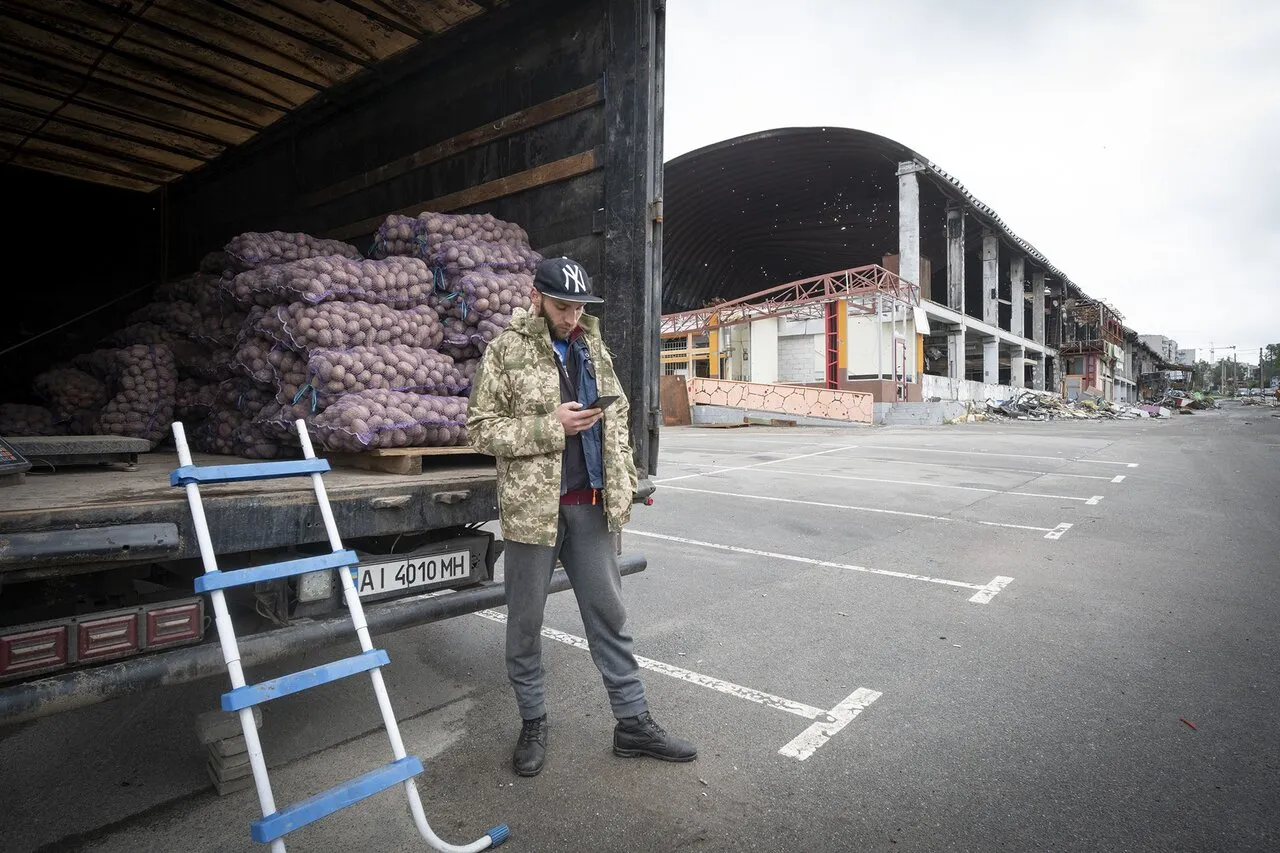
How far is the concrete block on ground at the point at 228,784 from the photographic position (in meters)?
2.55

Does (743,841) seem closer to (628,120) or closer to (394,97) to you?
(628,120)

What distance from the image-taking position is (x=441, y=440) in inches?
134

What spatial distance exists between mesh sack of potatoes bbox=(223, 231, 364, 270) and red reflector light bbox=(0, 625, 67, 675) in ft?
8.40

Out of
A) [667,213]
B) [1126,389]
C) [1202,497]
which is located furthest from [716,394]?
[1126,389]

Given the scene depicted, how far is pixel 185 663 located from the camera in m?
2.16

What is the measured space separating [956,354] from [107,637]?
36.9 metres

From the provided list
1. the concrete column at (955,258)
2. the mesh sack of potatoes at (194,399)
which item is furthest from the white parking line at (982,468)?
the concrete column at (955,258)

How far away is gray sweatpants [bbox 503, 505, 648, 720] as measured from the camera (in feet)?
8.94

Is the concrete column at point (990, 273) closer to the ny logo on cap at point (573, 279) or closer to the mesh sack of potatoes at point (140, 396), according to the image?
the mesh sack of potatoes at point (140, 396)

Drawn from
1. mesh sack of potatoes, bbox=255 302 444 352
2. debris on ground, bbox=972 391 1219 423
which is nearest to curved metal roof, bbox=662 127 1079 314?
debris on ground, bbox=972 391 1219 423

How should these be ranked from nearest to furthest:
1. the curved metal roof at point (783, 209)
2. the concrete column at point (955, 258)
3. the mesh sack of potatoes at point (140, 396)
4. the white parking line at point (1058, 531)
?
the mesh sack of potatoes at point (140, 396) < the white parking line at point (1058, 531) < the curved metal roof at point (783, 209) < the concrete column at point (955, 258)

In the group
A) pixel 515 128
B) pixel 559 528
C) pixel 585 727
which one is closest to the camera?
pixel 559 528

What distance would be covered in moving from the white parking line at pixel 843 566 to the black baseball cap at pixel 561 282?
3760 millimetres

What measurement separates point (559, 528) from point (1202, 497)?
10191 mm
